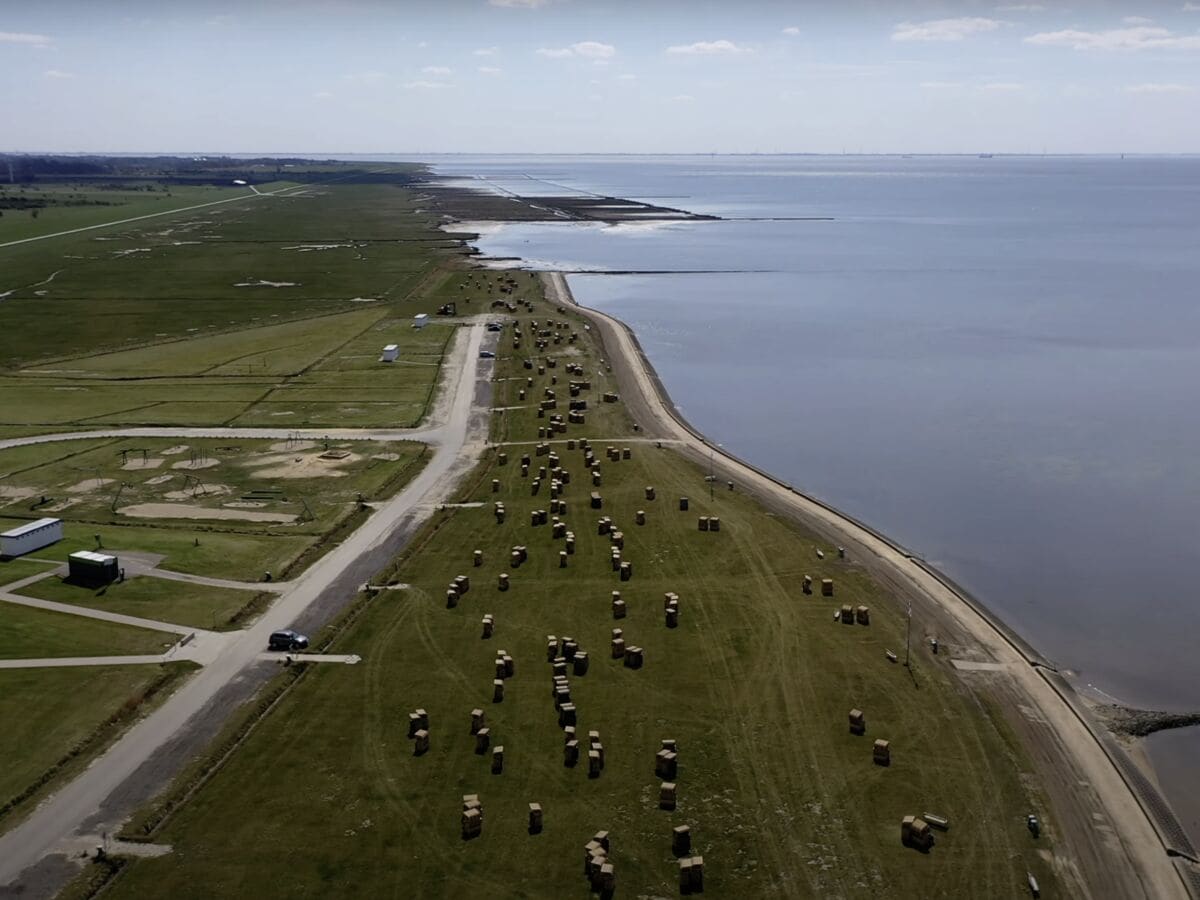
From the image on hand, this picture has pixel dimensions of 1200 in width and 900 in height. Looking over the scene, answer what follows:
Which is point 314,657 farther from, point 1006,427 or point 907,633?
point 1006,427

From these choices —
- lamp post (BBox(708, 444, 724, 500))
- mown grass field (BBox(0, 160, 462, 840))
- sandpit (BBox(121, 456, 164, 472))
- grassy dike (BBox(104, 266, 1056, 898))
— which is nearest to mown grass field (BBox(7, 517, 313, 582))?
mown grass field (BBox(0, 160, 462, 840))

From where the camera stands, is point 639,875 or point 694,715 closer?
point 639,875

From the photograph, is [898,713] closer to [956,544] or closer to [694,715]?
[694,715]

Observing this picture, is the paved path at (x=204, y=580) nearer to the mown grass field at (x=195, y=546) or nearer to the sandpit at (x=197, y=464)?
the mown grass field at (x=195, y=546)

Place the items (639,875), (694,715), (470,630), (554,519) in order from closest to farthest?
1. (639,875)
2. (694,715)
3. (470,630)
4. (554,519)

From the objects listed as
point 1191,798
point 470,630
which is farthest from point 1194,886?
point 470,630

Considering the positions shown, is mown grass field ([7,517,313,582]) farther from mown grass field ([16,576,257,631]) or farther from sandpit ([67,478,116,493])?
sandpit ([67,478,116,493])

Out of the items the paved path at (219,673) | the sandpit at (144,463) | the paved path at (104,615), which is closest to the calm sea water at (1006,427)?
the paved path at (219,673)
